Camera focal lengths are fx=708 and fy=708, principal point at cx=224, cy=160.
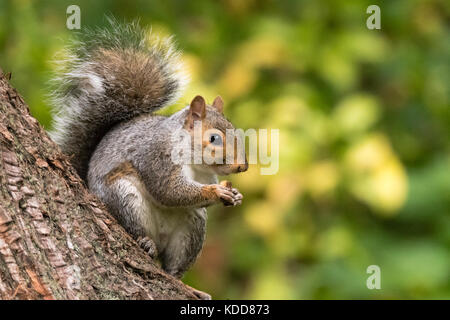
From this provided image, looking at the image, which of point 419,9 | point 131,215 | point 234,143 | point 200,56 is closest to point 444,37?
point 419,9

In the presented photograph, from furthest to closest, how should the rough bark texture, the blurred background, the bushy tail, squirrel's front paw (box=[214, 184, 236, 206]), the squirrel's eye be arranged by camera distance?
the blurred background < the bushy tail < the squirrel's eye < squirrel's front paw (box=[214, 184, 236, 206]) < the rough bark texture

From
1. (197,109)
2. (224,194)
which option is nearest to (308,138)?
(197,109)

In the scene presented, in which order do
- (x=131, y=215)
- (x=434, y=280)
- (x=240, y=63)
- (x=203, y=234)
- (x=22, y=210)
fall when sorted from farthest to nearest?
(x=240, y=63), (x=434, y=280), (x=203, y=234), (x=131, y=215), (x=22, y=210)

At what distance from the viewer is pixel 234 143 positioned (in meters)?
2.40

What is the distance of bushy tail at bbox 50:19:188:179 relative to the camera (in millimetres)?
2594

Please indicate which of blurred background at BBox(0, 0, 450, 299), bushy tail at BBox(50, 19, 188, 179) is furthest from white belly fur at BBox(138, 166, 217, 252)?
blurred background at BBox(0, 0, 450, 299)

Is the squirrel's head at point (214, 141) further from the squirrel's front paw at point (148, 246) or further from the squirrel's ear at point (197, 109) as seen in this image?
the squirrel's front paw at point (148, 246)

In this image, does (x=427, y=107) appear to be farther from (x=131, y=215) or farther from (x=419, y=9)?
(x=131, y=215)

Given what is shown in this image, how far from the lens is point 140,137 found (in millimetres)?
2498

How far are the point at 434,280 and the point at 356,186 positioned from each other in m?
0.66

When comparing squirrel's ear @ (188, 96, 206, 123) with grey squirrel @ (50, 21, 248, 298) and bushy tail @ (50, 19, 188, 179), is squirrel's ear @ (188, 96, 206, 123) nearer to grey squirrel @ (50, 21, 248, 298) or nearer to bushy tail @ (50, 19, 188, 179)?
grey squirrel @ (50, 21, 248, 298)

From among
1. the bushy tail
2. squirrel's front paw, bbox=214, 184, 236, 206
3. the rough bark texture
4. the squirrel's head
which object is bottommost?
the rough bark texture
